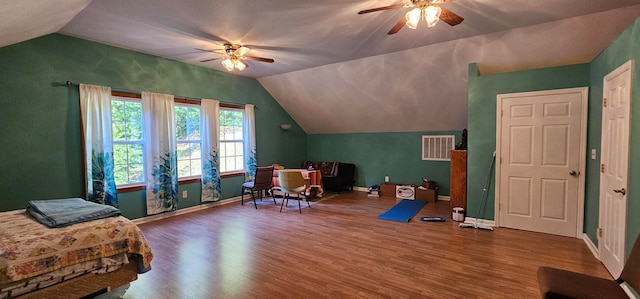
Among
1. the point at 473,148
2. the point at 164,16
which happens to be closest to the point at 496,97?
the point at 473,148

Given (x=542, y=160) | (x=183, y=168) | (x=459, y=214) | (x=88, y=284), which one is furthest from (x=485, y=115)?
(x=183, y=168)

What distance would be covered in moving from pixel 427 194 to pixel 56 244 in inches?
218

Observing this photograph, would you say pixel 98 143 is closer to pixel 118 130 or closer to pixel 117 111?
pixel 118 130

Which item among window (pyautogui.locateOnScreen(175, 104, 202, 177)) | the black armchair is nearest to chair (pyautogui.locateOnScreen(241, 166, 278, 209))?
window (pyautogui.locateOnScreen(175, 104, 202, 177))

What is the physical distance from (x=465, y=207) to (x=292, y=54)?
12.2 ft

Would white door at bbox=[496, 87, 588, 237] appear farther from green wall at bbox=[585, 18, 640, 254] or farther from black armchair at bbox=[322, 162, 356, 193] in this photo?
black armchair at bbox=[322, 162, 356, 193]

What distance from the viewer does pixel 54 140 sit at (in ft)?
11.6

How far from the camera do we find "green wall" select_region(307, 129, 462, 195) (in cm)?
607

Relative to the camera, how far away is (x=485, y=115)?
13.2 ft

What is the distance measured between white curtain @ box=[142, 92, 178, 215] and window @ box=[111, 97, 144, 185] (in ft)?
0.39

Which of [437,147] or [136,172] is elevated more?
[437,147]

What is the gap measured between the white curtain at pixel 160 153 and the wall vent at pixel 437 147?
501 centimetres

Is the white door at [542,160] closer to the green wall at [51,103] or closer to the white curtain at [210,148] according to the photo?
the white curtain at [210,148]

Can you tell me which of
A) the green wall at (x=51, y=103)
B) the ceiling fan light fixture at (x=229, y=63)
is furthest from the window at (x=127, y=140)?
the ceiling fan light fixture at (x=229, y=63)
